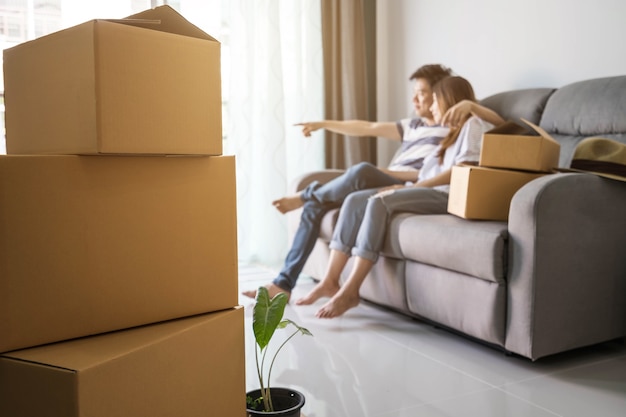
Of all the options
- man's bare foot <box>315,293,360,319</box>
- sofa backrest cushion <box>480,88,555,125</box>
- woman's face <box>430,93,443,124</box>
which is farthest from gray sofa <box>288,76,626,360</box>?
woman's face <box>430,93,443,124</box>

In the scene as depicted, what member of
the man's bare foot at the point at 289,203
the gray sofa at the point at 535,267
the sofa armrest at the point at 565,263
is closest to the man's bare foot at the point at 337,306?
the gray sofa at the point at 535,267

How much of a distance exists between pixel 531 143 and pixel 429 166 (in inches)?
31.5

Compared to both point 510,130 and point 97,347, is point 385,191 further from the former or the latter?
point 97,347

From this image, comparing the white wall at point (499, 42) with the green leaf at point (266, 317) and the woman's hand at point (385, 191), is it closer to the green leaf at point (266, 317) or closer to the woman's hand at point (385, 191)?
the woman's hand at point (385, 191)

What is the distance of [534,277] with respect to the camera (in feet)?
6.33

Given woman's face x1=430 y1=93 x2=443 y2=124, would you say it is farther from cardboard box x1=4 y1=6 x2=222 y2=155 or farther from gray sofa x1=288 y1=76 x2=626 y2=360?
cardboard box x1=4 y1=6 x2=222 y2=155

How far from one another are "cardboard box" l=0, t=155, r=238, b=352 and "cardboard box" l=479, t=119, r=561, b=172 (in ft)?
4.01

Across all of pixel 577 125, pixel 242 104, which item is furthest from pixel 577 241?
pixel 242 104

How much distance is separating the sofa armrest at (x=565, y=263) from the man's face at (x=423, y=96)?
3.90 ft

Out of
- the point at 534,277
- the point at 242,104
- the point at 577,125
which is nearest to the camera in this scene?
the point at 534,277

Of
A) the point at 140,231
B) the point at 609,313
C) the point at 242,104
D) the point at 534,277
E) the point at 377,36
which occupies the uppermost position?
the point at 377,36

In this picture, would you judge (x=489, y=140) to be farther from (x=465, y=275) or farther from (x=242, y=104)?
(x=242, y=104)

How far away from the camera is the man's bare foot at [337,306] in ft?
8.30

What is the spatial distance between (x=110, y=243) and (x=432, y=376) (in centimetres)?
118
